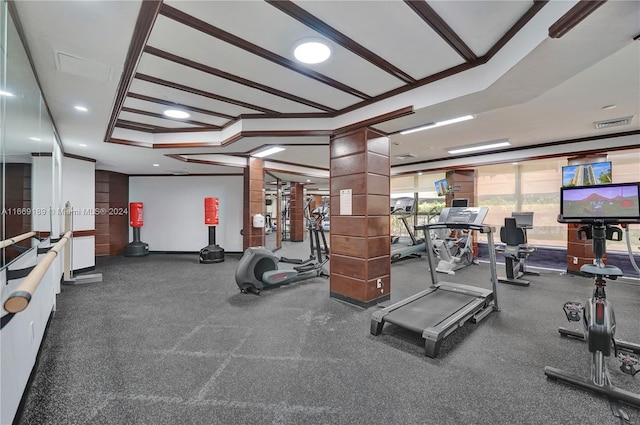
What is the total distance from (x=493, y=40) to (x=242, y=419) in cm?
352

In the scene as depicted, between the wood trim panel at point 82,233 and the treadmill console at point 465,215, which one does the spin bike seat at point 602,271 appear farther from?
the wood trim panel at point 82,233

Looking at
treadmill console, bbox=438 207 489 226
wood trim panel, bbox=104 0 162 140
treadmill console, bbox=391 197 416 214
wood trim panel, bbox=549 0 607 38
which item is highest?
wood trim panel, bbox=104 0 162 140

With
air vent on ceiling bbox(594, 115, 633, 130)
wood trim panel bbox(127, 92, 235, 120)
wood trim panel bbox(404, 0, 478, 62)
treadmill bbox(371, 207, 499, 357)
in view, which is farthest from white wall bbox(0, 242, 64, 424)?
air vent on ceiling bbox(594, 115, 633, 130)

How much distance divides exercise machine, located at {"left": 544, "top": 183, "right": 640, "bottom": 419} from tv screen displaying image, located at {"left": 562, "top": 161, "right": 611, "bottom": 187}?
12.7 ft

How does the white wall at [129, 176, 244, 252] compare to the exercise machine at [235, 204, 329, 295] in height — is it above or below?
above

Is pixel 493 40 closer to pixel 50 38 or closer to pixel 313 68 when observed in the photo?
pixel 313 68

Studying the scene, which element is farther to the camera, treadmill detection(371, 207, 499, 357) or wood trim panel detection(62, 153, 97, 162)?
wood trim panel detection(62, 153, 97, 162)

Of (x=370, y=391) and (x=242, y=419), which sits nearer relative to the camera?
(x=242, y=419)

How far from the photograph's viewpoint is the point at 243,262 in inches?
179

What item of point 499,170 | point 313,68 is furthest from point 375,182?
point 499,170

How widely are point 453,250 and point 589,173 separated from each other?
3.09 m

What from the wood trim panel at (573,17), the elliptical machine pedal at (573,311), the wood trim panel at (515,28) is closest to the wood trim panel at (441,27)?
the wood trim panel at (515,28)

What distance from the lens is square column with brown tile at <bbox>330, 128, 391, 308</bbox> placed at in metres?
3.85

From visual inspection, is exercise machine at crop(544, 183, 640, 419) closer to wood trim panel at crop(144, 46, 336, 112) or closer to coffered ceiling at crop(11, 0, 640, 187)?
coffered ceiling at crop(11, 0, 640, 187)
